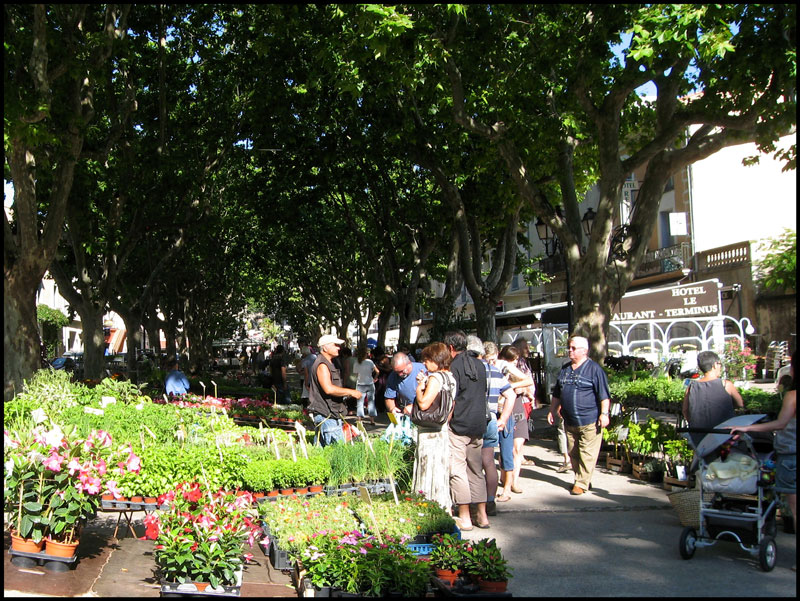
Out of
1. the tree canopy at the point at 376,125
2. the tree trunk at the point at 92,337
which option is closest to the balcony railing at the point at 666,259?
the tree canopy at the point at 376,125

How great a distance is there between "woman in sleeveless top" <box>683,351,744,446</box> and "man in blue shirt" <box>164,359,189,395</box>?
29.8 feet

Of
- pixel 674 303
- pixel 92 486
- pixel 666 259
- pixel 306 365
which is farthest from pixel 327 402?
pixel 666 259

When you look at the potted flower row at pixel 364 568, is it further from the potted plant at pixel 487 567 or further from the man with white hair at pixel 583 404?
the man with white hair at pixel 583 404

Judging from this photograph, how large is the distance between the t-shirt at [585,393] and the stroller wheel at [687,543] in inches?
101

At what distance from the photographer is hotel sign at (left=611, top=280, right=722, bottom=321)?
23.4 metres

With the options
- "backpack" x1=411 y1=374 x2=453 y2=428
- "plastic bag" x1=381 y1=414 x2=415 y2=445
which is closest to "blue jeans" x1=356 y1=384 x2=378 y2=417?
"plastic bag" x1=381 y1=414 x2=415 y2=445

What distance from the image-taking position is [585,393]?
29.8 feet

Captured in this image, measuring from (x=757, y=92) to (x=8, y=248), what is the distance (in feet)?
37.0

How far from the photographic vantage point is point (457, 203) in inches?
714

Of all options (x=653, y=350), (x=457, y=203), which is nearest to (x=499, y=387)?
(x=457, y=203)

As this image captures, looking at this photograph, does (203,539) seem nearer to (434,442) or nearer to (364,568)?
(364,568)

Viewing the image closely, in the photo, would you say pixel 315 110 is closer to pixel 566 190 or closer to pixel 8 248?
pixel 566 190

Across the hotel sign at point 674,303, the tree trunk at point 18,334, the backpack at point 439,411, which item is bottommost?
the backpack at point 439,411

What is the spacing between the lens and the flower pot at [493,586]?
4965 mm
